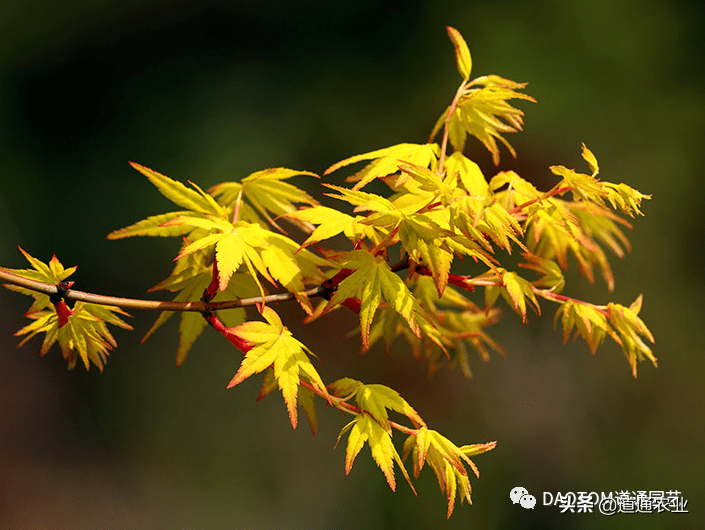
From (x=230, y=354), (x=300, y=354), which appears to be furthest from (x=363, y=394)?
(x=230, y=354)

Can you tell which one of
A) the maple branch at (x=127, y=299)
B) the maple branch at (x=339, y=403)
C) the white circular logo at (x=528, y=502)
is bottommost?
the white circular logo at (x=528, y=502)

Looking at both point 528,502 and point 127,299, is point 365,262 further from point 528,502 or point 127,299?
point 528,502

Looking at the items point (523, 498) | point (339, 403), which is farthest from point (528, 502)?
point (339, 403)

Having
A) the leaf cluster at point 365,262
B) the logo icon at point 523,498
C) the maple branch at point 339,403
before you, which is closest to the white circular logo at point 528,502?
the logo icon at point 523,498

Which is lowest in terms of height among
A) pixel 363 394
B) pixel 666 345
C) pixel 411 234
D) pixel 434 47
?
pixel 363 394

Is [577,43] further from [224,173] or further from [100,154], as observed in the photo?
[100,154]

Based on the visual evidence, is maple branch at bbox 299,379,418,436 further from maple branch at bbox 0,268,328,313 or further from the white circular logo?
the white circular logo

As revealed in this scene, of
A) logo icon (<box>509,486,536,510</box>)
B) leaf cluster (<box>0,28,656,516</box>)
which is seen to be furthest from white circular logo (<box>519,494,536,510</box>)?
leaf cluster (<box>0,28,656,516</box>)

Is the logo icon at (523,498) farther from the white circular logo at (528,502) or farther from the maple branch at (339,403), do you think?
the maple branch at (339,403)
